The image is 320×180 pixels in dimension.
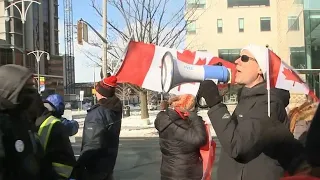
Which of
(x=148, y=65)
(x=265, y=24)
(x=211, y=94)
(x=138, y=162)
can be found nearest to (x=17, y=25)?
(x=265, y=24)

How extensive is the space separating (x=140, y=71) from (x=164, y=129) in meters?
0.82

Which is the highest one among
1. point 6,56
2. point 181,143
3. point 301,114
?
point 6,56

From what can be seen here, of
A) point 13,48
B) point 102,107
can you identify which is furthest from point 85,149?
point 13,48

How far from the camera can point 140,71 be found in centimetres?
420

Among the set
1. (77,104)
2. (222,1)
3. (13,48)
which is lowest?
(77,104)

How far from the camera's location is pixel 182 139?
4664mm

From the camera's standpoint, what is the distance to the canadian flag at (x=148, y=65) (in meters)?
4.16

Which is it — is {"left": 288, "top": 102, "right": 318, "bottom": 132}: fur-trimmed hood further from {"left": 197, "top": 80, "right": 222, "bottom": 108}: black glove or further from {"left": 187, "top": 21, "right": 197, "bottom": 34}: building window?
{"left": 187, "top": 21, "right": 197, "bottom": 34}: building window

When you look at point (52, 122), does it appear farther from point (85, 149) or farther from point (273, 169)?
point (273, 169)

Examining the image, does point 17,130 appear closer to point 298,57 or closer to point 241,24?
point 298,57

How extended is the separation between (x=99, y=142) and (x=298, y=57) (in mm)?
24004

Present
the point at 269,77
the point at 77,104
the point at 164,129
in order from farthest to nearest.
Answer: the point at 77,104, the point at 164,129, the point at 269,77

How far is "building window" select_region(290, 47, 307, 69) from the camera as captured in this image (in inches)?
989

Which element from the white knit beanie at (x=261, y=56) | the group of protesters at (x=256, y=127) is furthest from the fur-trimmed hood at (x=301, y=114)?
the white knit beanie at (x=261, y=56)
